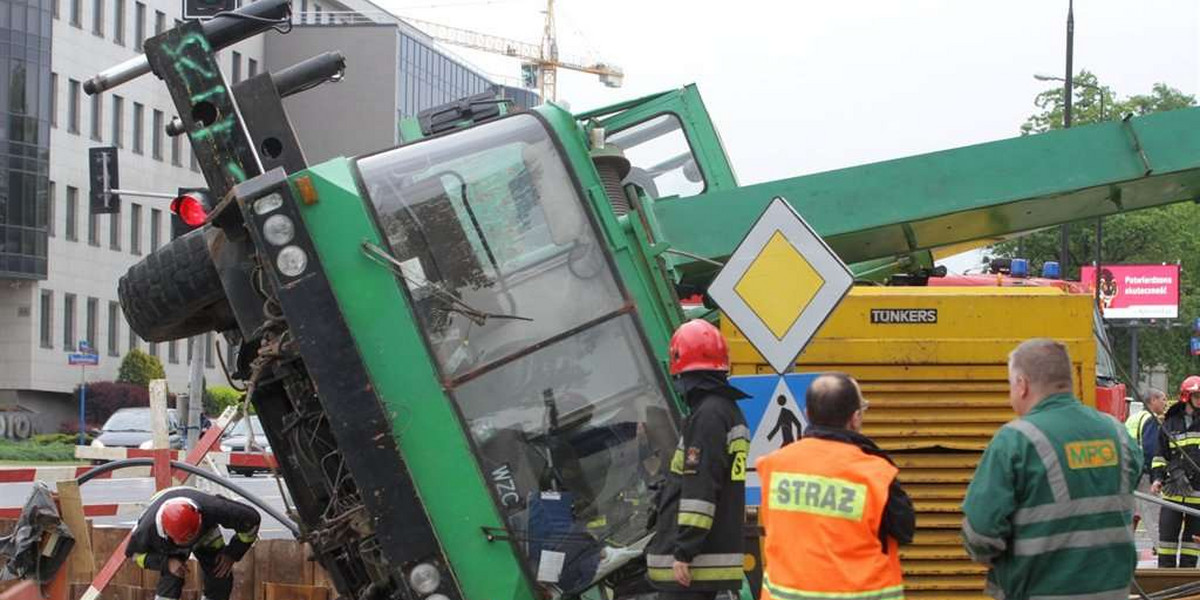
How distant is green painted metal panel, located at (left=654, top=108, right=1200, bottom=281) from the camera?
861 centimetres

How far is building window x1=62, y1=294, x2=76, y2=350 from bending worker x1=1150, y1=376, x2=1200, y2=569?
52395 mm

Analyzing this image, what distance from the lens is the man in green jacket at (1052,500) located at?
18.5ft

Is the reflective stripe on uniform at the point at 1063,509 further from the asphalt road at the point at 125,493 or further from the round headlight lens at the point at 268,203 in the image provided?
the asphalt road at the point at 125,493

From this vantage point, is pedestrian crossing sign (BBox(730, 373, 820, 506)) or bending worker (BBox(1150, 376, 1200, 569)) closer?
pedestrian crossing sign (BBox(730, 373, 820, 506))

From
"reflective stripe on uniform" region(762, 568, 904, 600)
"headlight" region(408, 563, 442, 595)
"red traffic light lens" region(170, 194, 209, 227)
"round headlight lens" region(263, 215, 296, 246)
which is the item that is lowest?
"headlight" region(408, 563, 442, 595)

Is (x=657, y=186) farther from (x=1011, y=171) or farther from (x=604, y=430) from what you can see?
(x=604, y=430)

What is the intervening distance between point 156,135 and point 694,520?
208ft

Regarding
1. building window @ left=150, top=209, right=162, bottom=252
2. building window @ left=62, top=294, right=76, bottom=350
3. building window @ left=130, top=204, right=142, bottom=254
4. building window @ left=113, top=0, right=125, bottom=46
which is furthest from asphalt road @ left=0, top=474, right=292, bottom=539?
building window @ left=150, top=209, right=162, bottom=252

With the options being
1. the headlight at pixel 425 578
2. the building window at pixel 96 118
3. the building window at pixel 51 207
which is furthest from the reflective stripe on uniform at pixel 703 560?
the building window at pixel 96 118

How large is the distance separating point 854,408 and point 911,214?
299cm

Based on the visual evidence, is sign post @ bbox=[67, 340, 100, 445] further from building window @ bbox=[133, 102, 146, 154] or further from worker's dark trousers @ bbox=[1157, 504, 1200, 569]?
worker's dark trousers @ bbox=[1157, 504, 1200, 569]

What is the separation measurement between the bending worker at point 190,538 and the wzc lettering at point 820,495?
521 centimetres

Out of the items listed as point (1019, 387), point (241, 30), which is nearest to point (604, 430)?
point (1019, 387)

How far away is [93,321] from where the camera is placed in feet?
206
